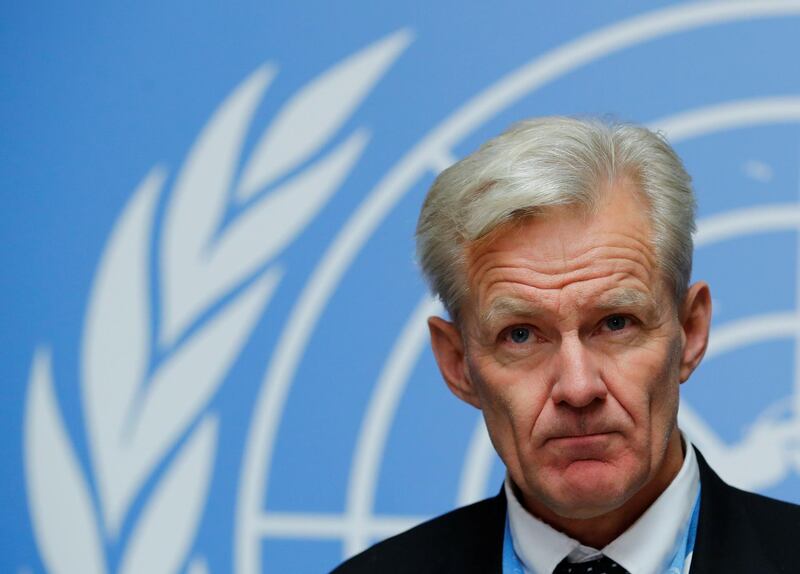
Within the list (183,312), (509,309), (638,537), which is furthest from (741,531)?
(183,312)

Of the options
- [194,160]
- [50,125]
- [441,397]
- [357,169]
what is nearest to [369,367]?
[441,397]

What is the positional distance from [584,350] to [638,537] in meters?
0.38

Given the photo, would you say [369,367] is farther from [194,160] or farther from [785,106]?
[785,106]

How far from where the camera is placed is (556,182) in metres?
2.23

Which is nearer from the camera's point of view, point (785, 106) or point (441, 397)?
point (785, 106)

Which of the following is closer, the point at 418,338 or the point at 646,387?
the point at 646,387

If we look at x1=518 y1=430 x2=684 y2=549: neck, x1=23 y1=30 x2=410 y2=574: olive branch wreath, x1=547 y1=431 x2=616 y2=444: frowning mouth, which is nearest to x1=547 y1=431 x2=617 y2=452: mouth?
x1=547 y1=431 x2=616 y2=444: frowning mouth

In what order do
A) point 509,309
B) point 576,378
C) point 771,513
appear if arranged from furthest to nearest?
point 771,513 → point 509,309 → point 576,378

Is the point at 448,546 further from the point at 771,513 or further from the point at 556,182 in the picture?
the point at 556,182

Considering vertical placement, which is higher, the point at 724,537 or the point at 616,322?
the point at 616,322

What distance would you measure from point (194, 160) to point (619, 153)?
1780 mm

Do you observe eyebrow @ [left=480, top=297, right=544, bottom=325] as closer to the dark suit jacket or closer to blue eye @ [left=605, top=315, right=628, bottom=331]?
blue eye @ [left=605, top=315, right=628, bottom=331]

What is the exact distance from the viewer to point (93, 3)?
397cm

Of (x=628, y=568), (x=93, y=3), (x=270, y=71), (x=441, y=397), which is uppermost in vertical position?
(x=93, y=3)
